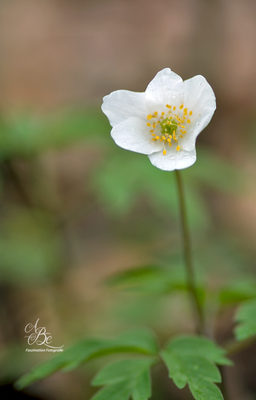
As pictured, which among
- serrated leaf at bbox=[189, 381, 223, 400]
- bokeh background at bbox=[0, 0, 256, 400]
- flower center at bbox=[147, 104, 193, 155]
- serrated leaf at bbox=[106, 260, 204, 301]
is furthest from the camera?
bokeh background at bbox=[0, 0, 256, 400]

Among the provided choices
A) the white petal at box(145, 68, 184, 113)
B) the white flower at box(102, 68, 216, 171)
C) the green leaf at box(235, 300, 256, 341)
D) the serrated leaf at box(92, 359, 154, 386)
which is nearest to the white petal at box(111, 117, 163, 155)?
the white flower at box(102, 68, 216, 171)

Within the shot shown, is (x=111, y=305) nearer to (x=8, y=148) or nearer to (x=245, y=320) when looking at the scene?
(x=8, y=148)

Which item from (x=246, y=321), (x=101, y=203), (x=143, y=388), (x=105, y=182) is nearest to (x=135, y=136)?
(x=246, y=321)

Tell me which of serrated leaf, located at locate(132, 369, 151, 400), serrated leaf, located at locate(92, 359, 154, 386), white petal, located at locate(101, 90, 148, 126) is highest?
white petal, located at locate(101, 90, 148, 126)

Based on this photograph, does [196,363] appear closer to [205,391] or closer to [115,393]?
[205,391]

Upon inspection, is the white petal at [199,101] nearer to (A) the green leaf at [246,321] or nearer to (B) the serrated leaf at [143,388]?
(A) the green leaf at [246,321]

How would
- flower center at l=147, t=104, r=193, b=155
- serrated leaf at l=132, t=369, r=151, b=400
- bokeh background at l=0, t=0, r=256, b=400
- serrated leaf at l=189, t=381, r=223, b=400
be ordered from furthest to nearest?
bokeh background at l=0, t=0, r=256, b=400, flower center at l=147, t=104, r=193, b=155, serrated leaf at l=132, t=369, r=151, b=400, serrated leaf at l=189, t=381, r=223, b=400

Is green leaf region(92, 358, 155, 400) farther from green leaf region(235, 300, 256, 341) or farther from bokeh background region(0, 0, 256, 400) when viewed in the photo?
bokeh background region(0, 0, 256, 400)
